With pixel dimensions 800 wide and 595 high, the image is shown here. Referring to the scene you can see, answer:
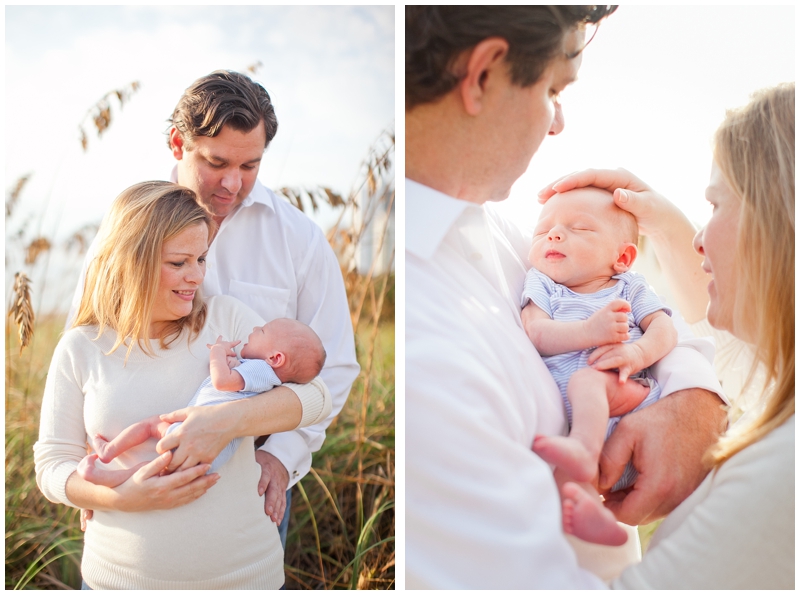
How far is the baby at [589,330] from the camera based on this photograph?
162cm

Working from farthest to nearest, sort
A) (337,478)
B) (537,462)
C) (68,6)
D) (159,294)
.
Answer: (337,478) → (68,6) → (159,294) → (537,462)

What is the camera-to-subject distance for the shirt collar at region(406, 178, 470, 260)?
176cm

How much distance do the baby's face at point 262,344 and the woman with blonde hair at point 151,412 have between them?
0.12 metres

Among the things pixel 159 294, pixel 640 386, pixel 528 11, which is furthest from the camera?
pixel 159 294

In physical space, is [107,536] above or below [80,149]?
below

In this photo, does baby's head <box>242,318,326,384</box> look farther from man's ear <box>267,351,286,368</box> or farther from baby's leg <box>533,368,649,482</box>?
baby's leg <box>533,368,649,482</box>

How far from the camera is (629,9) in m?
2.05

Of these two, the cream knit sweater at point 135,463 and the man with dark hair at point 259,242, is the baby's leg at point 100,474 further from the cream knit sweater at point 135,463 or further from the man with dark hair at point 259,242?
the man with dark hair at point 259,242

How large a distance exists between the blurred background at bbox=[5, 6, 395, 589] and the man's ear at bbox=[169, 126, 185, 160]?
5.1 inches

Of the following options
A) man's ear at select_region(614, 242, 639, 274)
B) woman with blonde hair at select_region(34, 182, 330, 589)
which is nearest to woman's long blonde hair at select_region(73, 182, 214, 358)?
woman with blonde hair at select_region(34, 182, 330, 589)

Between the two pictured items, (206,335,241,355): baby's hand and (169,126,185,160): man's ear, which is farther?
(169,126,185,160): man's ear

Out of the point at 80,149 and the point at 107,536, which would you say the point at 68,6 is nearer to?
the point at 80,149

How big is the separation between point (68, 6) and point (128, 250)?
1014 mm

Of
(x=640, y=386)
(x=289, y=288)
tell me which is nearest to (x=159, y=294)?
(x=289, y=288)
